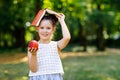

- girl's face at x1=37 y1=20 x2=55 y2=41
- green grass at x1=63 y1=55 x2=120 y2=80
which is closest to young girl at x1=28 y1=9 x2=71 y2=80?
girl's face at x1=37 y1=20 x2=55 y2=41

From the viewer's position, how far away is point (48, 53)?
4910 mm

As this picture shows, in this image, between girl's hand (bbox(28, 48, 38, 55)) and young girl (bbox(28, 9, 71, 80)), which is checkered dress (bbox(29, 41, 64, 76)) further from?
girl's hand (bbox(28, 48, 38, 55))

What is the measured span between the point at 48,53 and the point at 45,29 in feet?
1.00

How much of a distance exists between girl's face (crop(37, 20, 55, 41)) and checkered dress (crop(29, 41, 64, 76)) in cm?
11

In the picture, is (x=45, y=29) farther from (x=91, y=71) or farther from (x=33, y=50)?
(x=91, y=71)

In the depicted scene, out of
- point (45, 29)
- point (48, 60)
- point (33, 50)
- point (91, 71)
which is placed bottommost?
point (91, 71)

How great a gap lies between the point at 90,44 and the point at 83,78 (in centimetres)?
3052

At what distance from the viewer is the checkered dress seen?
15.9ft

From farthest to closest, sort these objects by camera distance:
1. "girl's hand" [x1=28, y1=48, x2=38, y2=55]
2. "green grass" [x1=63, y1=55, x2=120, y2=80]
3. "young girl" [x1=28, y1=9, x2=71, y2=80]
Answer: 1. "green grass" [x1=63, y1=55, x2=120, y2=80]
2. "young girl" [x1=28, y1=9, x2=71, y2=80]
3. "girl's hand" [x1=28, y1=48, x2=38, y2=55]

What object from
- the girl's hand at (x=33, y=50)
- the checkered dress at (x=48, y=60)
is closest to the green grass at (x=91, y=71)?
the checkered dress at (x=48, y=60)

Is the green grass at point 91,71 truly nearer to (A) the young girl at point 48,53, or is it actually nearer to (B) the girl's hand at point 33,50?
(A) the young girl at point 48,53

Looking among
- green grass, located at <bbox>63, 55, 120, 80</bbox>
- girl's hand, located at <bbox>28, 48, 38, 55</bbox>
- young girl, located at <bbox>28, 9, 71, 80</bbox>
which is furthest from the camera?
green grass, located at <bbox>63, 55, 120, 80</bbox>

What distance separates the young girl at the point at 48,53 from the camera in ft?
15.8

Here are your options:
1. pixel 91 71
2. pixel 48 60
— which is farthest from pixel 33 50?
pixel 91 71
